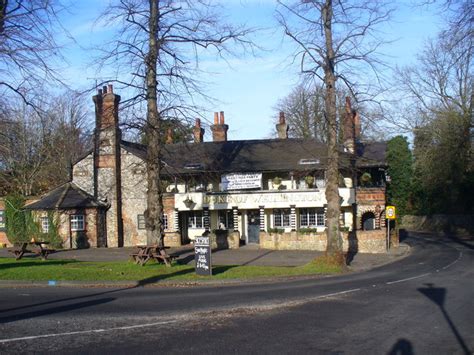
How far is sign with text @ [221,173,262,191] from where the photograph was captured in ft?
133

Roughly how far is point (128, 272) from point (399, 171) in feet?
156

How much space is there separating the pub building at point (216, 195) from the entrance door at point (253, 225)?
0.24 ft

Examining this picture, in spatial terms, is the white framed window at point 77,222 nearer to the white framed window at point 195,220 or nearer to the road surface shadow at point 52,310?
the white framed window at point 195,220

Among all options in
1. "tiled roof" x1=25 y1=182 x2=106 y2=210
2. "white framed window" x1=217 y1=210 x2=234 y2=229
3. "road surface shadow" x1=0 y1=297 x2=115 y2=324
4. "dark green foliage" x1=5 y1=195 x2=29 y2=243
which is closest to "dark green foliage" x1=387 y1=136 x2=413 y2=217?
"white framed window" x1=217 y1=210 x2=234 y2=229

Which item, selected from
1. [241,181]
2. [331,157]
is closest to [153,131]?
[331,157]

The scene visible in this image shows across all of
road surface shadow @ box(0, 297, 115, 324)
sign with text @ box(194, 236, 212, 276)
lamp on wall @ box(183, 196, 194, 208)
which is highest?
lamp on wall @ box(183, 196, 194, 208)

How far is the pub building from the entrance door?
7 centimetres

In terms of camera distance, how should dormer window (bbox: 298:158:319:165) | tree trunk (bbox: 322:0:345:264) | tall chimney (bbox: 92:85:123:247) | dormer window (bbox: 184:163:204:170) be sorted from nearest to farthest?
tree trunk (bbox: 322:0:345:264)
tall chimney (bbox: 92:85:123:247)
dormer window (bbox: 298:158:319:165)
dormer window (bbox: 184:163:204:170)

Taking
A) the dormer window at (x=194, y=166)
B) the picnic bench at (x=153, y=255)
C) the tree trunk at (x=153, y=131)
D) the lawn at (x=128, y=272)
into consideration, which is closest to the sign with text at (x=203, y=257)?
the lawn at (x=128, y=272)

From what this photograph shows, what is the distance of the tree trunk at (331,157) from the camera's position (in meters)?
25.0

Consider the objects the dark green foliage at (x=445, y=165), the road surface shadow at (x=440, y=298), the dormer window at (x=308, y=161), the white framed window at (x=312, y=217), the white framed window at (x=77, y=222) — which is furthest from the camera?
the dark green foliage at (x=445, y=165)

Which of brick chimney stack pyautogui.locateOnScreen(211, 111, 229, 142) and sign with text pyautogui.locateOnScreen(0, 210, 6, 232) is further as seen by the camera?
brick chimney stack pyautogui.locateOnScreen(211, 111, 229, 142)

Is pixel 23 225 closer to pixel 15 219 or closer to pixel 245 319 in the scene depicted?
pixel 15 219

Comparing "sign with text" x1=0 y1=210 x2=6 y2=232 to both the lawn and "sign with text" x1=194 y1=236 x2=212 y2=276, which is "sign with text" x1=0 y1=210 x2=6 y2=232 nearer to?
the lawn
